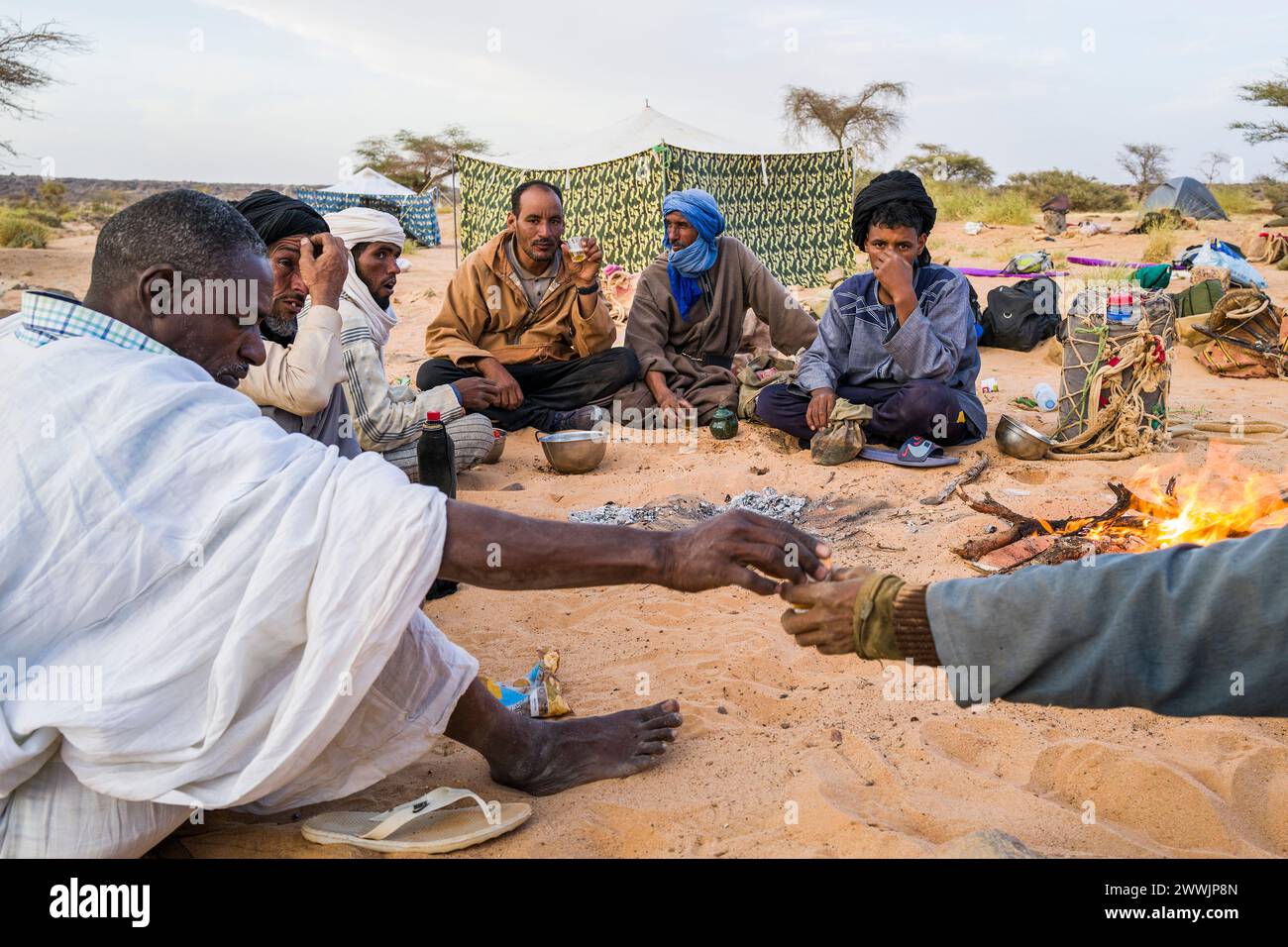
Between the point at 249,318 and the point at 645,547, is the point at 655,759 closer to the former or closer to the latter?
the point at 645,547

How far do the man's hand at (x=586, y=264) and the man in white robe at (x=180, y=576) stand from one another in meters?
4.86

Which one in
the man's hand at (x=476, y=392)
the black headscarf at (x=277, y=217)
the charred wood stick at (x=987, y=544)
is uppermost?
the black headscarf at (x=277, y=217)

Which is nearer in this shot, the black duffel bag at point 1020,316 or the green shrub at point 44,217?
the black duffel bag at point 1020,316

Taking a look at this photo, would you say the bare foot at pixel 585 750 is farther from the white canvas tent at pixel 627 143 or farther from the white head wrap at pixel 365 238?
the white canvas tent at pixel 627 143

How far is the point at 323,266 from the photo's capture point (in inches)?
156

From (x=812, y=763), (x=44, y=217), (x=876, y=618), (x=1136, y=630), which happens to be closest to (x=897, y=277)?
(x=812, y=763)

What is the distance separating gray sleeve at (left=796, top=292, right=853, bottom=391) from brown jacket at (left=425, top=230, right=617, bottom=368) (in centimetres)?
169

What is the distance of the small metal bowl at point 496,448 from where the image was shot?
6.12 m

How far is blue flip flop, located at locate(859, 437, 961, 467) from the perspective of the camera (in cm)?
552


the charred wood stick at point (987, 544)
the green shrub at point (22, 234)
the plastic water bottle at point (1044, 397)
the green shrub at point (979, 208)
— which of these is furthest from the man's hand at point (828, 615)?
the green shrub at point (22, 234)

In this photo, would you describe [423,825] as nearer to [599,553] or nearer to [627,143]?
[599,553]
